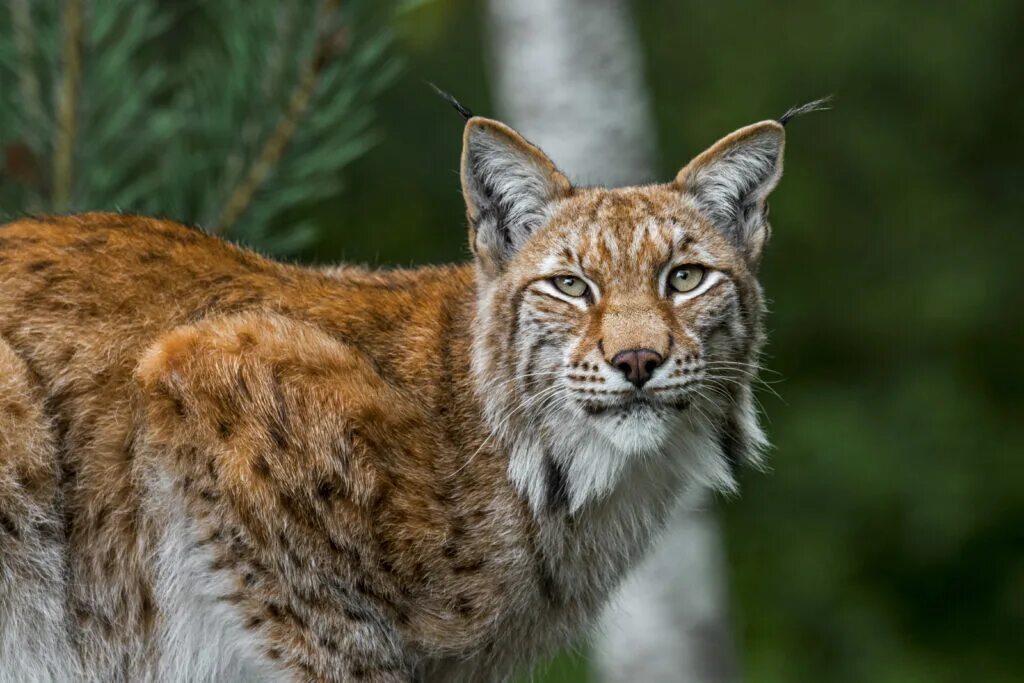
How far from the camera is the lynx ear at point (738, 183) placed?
4.94 m

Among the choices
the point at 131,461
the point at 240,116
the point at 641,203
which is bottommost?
the point at 131,461

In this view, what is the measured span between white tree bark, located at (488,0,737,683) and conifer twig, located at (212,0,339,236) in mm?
2112

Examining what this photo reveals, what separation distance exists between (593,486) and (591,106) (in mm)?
2977

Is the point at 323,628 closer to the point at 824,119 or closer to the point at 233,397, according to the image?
the point at 233,397

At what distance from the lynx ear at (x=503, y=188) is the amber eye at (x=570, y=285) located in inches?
10.1

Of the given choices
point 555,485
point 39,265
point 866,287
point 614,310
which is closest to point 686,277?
point 614,310

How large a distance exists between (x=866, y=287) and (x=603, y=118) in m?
6.97

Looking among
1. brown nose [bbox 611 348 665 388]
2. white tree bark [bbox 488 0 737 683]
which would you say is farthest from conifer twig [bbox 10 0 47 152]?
white tree bark [bbox 488 0 737 683]

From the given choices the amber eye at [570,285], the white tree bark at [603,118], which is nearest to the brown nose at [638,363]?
the amber eye at [570,285]

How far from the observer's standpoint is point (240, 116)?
209 inches

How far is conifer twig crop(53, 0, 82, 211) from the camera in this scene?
4961 millimetres

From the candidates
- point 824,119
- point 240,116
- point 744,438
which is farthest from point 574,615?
point 824,119

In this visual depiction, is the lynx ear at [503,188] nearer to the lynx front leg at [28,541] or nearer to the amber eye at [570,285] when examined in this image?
the amber eye at [570,285]

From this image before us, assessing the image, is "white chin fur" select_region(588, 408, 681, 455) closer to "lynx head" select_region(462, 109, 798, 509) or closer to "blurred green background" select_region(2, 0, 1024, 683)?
"lynx head" select_region(462, 109, 798, 509)
